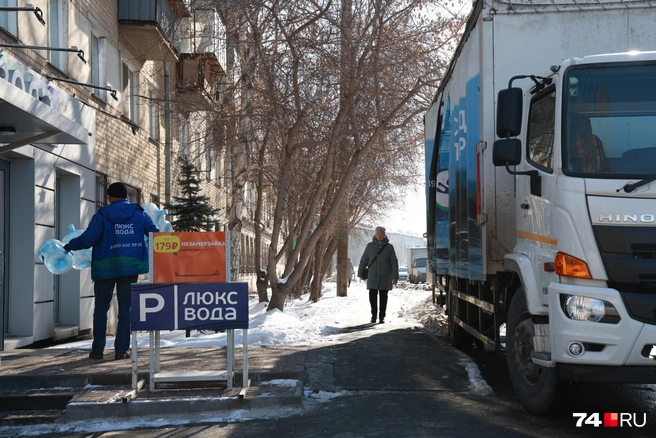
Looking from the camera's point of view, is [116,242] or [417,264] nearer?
[116,242]

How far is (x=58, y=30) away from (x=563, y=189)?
33.2 feet

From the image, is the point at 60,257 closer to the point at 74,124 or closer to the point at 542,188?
the point at 74,124

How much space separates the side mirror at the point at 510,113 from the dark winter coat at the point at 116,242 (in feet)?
14.3

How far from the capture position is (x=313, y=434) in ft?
20.9

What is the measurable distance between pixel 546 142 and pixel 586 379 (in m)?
1.86

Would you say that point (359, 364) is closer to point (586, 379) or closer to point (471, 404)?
point (471, 404)

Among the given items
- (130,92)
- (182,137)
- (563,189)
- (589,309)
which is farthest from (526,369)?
(182,137)

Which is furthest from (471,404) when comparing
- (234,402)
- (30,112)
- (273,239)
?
(273,239)

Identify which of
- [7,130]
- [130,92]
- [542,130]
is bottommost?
[542,130]

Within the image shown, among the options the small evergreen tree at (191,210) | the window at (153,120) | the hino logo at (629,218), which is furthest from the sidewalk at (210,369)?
the window at (153,120)

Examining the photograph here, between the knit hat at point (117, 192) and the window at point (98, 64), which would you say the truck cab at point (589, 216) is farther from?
the window at point (98, 64)

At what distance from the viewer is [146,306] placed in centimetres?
763

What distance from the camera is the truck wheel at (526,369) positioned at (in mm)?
6527

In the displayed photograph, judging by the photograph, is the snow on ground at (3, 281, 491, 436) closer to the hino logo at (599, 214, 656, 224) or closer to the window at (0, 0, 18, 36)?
the hino logo at (599, 214, 656, 224)
